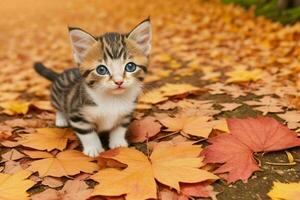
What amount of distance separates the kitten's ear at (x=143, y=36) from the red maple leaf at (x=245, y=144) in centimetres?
73

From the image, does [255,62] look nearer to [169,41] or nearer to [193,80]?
[193,80]

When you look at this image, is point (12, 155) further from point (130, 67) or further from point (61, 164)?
point (130, 67)

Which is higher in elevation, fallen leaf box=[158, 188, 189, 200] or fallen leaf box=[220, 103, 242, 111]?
fallen leaf box=[220, 103, 242, 111]

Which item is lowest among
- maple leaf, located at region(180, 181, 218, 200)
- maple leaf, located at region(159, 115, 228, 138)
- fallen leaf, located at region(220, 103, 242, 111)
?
maple leaf, located at region(180, 181, 218, 200)

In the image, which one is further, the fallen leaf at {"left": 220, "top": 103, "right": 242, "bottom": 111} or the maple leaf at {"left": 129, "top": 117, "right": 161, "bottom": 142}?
the fallen leaf at {"left": 220, "top": 103, "right": 242, "bottom": 111}

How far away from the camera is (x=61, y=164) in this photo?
8.55 ft

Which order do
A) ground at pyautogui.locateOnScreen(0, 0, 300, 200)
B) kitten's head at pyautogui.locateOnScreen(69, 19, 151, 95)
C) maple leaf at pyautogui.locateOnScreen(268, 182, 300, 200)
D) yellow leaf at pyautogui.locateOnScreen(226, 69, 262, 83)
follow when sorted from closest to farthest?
maple leaf at pyautogui.locateOnScreen(268, 182, 300, 200)
kitten's head at pyautogui.locateOnScreen(69, 19, 151, 95)
ground at pyautogui.locateOnScreen(0, 0, 300, 200)
yellow leaf at pyautogui.locateOnScreen(226, 69, 262, 83)

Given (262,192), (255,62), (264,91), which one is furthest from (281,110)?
(255,62)

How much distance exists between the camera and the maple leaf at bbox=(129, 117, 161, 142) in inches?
118

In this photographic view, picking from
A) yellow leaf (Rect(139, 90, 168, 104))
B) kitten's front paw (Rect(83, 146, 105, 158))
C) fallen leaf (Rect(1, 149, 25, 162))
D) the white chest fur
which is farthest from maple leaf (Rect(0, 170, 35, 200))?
yellow leaf (Rect(139, 90, 168, 104))

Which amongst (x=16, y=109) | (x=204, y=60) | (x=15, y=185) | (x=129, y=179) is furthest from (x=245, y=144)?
(x=204, y=60)

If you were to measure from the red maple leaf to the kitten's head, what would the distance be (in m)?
0.63

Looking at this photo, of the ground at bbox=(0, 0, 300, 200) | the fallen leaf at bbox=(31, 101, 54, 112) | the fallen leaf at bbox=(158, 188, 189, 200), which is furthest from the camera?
the fallen leaf at bbox=(31, 101, 54, 112)

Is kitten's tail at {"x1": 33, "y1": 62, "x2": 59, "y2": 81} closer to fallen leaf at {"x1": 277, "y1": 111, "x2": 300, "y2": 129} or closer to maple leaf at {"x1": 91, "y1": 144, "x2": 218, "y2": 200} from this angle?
maple leaf at {"x1": 91, "y1": 144, "x2": 218, "y2": 200}
